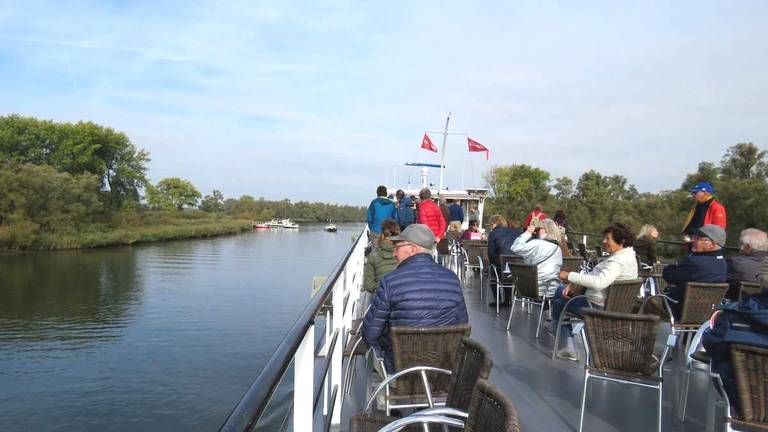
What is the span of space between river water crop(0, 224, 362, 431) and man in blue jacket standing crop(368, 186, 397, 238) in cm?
581

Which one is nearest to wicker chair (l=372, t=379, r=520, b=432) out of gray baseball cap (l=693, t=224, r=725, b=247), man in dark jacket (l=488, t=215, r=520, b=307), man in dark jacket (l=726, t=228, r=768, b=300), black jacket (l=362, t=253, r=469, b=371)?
black jacket (l=362, t=253, r=469, b=371)

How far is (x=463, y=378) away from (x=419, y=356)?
589 millimetres

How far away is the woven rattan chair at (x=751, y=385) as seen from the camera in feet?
6.87

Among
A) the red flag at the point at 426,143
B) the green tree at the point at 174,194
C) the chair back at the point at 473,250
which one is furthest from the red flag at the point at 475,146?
the green tree at the point at 174,194

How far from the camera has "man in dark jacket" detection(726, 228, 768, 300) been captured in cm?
480

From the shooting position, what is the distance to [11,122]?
197 ft

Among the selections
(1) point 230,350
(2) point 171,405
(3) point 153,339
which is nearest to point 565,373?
(2) point 171,405

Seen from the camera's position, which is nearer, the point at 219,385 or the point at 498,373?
the point at 498,373

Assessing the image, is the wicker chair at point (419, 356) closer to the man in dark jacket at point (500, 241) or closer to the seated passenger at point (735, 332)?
the seated passenger at point (735, 332)

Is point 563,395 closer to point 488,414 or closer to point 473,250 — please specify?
point 488,414

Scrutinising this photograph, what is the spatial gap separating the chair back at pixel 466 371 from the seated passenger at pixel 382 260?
114 inches

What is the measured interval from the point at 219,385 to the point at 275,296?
586 inches

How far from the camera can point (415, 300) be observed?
2900mm

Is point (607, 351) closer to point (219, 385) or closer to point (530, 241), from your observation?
point (530, 241)
